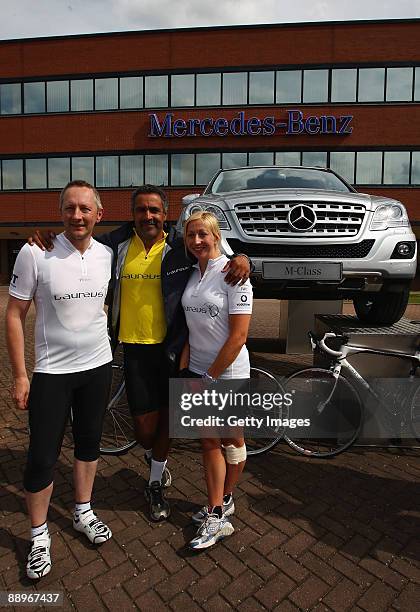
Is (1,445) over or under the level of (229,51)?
under

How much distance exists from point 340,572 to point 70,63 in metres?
26.5

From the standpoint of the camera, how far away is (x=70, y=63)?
22609 mm

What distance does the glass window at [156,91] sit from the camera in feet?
72.4

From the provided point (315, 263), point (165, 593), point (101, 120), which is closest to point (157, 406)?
point (165, 593)

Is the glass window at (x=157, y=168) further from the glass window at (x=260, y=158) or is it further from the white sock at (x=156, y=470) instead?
the white sock at (x=156, y=470)

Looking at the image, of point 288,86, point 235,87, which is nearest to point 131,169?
point 235,87

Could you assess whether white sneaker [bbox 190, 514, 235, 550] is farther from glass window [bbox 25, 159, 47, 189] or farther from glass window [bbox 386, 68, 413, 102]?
glass window [bbox 25, 159, 47, 189]

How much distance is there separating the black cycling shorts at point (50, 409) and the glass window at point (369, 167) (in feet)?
71.8

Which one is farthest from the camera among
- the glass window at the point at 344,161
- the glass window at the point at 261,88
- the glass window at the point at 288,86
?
the glass window at the point at 344,161

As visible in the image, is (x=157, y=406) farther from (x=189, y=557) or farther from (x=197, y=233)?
(x=197, y=233)

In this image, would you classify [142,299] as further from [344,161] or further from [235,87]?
[235,87]

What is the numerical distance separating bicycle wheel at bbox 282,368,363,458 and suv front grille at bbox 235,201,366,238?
1.20m

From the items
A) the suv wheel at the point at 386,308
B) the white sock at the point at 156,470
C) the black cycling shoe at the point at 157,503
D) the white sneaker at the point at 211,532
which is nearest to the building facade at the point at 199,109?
the suv wheel at the point at 386,308

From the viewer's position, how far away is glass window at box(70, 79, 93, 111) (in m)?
22.4
